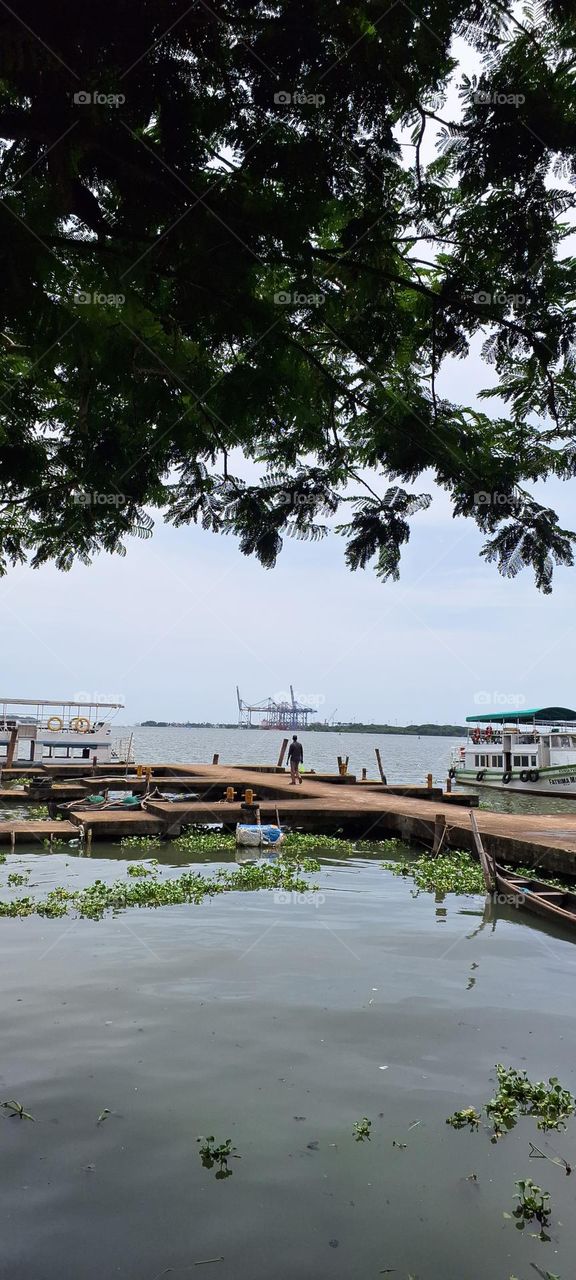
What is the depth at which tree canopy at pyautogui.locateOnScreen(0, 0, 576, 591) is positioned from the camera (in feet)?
11.1

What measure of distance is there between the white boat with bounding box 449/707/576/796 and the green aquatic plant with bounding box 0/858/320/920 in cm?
3365

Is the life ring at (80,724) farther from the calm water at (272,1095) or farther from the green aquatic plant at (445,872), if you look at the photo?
the calm water at (272,1095)

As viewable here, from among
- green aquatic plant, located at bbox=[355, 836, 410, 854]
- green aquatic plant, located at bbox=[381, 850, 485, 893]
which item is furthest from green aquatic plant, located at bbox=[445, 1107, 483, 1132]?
green aquatic plant, located at bbox=[355, 836, 410, 854]

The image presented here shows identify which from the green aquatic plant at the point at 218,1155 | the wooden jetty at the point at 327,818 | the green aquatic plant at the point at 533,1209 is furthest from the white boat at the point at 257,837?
the green aquatic plant at the point at 533,1209

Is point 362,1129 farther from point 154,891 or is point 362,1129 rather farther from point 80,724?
point 80,724

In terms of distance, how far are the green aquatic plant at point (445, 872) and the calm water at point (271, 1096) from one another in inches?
143

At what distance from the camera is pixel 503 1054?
7148mm

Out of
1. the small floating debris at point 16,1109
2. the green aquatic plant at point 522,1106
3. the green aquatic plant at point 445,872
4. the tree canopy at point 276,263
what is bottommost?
the small floating debris at point 16,1109

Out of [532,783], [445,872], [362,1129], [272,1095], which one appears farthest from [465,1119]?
[532,783]

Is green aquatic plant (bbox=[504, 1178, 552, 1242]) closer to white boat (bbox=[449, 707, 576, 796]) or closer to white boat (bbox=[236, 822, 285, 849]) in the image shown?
white boat (bbox=[236, 822, 285, 849])

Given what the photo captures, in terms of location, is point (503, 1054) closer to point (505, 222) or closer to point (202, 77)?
point (505, 222)

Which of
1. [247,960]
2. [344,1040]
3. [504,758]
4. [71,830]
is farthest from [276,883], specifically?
[504,758]

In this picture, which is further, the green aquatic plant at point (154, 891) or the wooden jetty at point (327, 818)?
the wooden jetty at point (327, 818)

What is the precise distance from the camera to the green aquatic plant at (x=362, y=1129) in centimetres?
556
